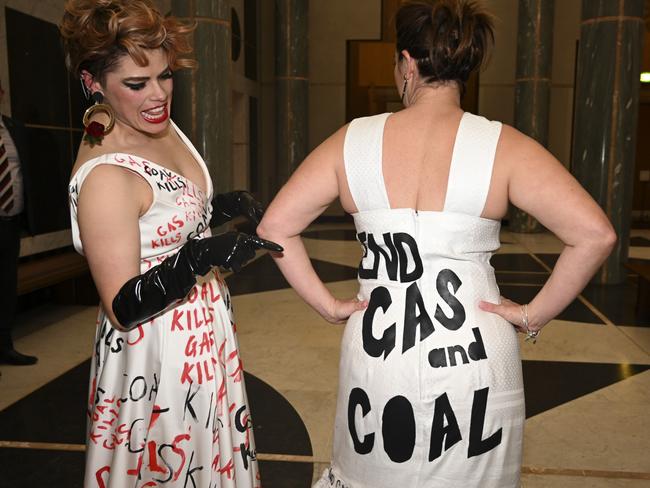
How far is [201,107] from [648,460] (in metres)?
5.25

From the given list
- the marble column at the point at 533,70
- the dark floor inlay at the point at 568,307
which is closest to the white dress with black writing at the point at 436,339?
the dark floor inlay at the point at 568,307

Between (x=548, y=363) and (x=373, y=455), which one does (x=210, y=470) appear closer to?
(x=373, y=455)

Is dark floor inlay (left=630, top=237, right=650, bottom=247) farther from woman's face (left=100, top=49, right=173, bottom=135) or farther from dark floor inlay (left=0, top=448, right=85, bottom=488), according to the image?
woman's face (left=100, top=49, right=173, bottom=135)

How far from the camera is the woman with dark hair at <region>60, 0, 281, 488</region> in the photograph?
147cm

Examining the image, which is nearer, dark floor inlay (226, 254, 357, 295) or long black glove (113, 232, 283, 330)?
long black glove (113, 232, 283, 330)

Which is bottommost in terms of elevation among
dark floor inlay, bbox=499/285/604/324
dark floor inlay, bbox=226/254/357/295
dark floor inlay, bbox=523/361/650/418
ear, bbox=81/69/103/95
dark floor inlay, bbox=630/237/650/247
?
dark floor inlay, bbox=630/237/650/247

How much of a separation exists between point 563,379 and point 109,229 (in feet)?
10.6

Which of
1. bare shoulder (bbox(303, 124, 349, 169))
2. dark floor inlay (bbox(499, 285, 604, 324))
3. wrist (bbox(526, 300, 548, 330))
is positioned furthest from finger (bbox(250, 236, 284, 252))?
dark floor inlay (bbox(499, 285, 604, 324))

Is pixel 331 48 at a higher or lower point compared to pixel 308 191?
higher

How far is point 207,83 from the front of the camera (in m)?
6.47

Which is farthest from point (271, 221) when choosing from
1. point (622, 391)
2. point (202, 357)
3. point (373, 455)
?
point (622, 391)

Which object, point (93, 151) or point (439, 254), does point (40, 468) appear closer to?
point (93, 151)

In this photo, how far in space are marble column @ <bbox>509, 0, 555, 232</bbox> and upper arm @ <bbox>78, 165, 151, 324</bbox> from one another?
9.76 meters

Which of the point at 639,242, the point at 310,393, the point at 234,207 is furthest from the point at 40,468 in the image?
the point at 639,242
